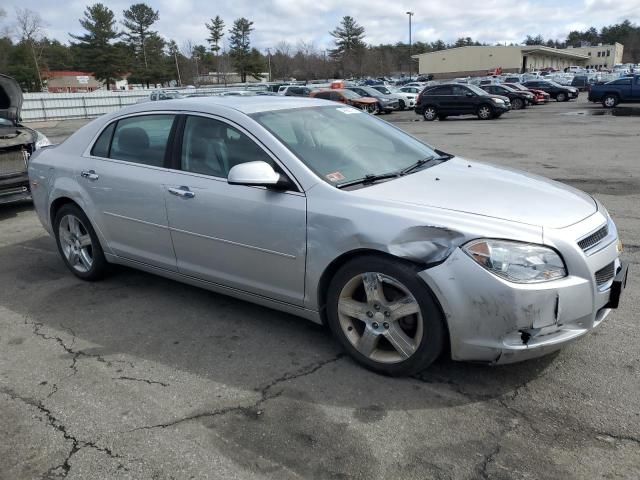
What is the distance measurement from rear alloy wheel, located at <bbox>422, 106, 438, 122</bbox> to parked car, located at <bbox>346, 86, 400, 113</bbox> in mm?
4909

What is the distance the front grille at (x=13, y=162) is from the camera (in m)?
7.67

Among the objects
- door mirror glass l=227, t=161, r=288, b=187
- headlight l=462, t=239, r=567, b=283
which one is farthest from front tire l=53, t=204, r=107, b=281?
headlight l=462, t=239, r=567, b=283

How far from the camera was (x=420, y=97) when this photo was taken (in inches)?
1047

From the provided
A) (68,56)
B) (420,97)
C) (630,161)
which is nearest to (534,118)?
(420,97)

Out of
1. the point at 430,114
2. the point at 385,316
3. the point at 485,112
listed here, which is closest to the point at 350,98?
the point at 430,114

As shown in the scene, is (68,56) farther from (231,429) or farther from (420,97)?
(231,429)

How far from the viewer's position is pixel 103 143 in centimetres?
470

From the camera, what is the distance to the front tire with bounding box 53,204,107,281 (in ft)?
15.9

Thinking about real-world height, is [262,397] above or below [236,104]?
below

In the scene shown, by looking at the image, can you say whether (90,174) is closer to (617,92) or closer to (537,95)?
(617,92)

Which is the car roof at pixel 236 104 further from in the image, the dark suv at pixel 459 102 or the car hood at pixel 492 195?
the dark suv at pixel 459 102

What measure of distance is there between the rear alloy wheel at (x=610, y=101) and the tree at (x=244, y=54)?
7062 cm

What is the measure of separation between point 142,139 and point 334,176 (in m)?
1.81

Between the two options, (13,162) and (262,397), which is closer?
(262,397)
